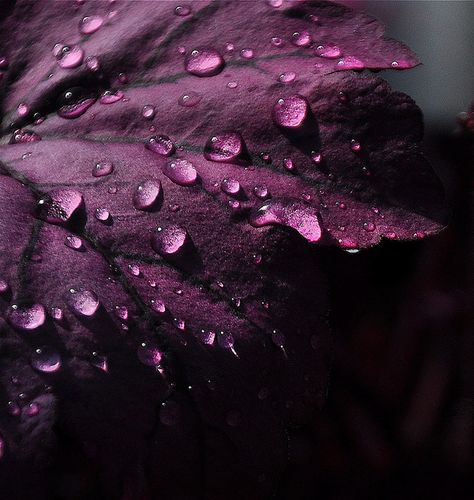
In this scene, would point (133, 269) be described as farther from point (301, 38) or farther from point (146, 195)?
point (301, 38)

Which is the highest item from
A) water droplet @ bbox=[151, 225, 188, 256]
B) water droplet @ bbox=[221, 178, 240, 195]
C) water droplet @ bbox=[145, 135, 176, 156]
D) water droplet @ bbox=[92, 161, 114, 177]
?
water droplet @ bbox=[92, 161, 114, 177]

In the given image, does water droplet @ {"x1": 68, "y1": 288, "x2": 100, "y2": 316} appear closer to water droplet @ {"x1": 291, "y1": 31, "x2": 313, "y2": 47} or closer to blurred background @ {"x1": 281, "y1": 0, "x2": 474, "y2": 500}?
water droplet @ {"x1": 291, "y1": 31, "x2": 313, "y2": 47}

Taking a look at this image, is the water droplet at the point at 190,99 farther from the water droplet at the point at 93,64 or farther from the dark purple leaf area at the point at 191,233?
the water droplet at the point at 93,64

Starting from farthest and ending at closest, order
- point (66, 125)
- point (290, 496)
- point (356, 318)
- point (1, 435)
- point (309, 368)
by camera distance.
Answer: point (356, 318)
point (290, 496)
point (66, 125)
point (309, 368)
point (1, 435)

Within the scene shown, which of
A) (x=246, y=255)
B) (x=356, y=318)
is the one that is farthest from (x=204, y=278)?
(x=356, y=318)

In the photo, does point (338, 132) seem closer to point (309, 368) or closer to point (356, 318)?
point (309, 368)

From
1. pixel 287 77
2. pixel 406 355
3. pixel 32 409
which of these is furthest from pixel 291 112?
pixel 406 355

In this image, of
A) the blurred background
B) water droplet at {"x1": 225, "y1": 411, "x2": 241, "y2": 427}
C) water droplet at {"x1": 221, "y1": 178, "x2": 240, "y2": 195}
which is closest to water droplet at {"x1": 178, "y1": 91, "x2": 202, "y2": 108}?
water droplet at {"x1": 221, "y1": 178, "x2": 240, "y2": 195}

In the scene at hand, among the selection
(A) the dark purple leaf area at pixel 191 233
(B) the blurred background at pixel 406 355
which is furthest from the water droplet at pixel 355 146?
(B) the blurred background at pixel 406 355
